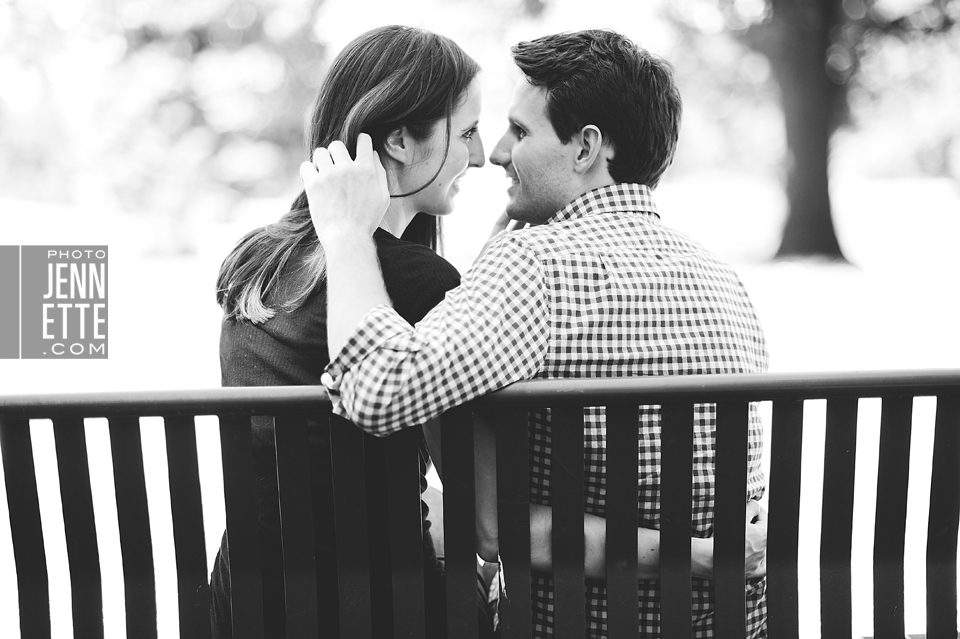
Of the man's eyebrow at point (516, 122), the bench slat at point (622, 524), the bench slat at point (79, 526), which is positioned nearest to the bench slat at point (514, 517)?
the bench slat at point (622, 524)

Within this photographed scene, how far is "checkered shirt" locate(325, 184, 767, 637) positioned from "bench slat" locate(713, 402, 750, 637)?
38 millimetres

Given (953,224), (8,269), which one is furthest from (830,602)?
(953,224)

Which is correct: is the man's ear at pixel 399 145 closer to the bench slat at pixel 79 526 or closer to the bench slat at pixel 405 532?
the bench slat at pixel 405 532

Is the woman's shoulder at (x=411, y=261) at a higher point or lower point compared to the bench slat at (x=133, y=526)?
higher

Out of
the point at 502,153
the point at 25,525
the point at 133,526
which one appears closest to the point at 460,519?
the point at 133,526

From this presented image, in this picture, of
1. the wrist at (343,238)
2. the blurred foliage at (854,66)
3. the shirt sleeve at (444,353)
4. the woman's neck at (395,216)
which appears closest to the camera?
the shirt sleeve at (444,353)

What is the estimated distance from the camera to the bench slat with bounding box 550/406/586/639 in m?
1.24

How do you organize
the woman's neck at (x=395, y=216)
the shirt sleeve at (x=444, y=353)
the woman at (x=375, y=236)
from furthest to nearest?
the woman's neck at (x=395, y=216) < the woman at (x=375, y=236) < the shirt sleeve at (x=444, y=353)

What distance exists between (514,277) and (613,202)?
42 cm

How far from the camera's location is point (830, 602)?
1.33m

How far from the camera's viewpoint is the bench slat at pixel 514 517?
1245 millimetres

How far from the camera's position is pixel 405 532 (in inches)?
50.1

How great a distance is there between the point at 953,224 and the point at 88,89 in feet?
35.8

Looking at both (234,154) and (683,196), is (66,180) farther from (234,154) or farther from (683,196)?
(683,196)
